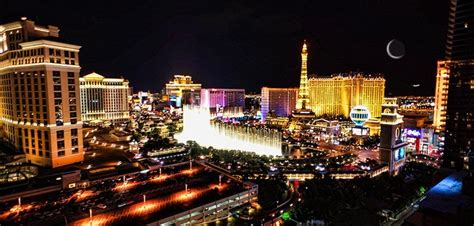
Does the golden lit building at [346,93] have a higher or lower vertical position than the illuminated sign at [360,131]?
higher

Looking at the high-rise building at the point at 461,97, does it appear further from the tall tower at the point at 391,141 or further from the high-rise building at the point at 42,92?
the high-rise building at the point at 42,92

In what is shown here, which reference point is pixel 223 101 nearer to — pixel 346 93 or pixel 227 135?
pixel 346 93

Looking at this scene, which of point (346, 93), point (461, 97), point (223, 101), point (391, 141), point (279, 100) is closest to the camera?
point (461, 97)

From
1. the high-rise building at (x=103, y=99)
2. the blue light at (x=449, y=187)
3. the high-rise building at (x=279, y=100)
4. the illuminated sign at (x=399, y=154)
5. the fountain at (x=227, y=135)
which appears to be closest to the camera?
the blue light at (x=449, y=187)

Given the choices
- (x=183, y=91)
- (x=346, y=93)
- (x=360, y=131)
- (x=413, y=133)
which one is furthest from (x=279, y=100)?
(x=413, y=133)

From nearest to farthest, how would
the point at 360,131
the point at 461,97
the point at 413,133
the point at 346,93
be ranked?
the point at 461,97 → the point at 413,133 → the point at 360,131 → the point at 346,93

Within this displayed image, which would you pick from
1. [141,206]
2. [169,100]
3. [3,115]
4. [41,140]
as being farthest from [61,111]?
[169,100]

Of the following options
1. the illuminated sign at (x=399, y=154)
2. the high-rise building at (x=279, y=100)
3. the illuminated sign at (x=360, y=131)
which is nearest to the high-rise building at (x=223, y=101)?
the high-rise building at (x=279, y=100)
